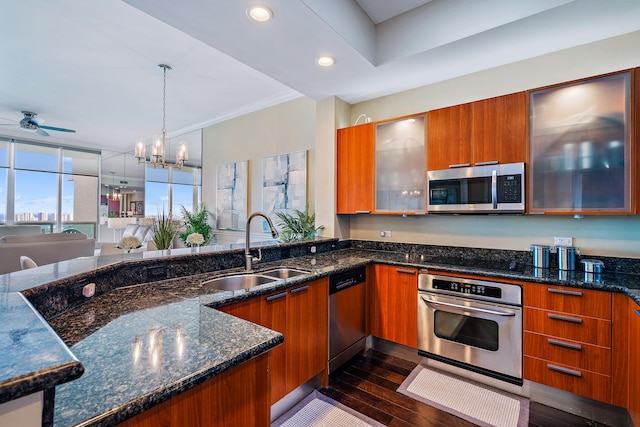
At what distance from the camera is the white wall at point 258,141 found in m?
4.03

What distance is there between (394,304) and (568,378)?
1226 mm

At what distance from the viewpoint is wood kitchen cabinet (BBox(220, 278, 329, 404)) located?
171 centimetres

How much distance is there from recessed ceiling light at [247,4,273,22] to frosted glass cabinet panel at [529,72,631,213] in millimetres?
2065

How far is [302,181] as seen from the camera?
13.3 ft

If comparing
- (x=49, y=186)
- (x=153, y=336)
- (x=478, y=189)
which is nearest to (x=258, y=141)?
(x=478, y=189)

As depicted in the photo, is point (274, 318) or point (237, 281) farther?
point (237, 281)

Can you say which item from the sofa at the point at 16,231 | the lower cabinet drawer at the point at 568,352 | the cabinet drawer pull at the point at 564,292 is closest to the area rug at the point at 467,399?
the lower cabinet drawer at the point at 568,352

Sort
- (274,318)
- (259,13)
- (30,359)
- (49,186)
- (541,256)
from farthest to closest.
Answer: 1. (49,186)
2. (541,256)
3. (259,13)
4. (274,318)
5. (30,359)

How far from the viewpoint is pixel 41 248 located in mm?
3383

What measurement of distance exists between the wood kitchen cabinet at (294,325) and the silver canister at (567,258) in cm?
181

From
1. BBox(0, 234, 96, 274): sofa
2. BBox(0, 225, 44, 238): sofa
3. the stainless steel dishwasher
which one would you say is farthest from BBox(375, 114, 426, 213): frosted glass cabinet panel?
BBox(0, 225, 44, 238): sofa

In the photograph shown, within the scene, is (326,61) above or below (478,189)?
above

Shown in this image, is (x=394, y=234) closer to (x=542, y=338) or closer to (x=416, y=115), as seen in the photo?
(x=416, y=115)

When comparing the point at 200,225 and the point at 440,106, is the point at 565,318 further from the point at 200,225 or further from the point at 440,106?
the point at 200,225
